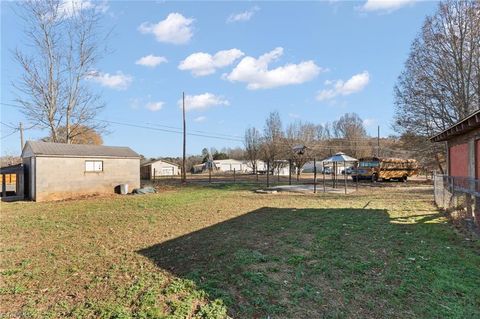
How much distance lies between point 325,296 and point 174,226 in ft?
16.4

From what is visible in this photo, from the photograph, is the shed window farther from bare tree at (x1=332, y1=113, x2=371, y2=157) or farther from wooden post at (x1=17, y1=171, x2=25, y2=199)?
bare tree at (x1=332, y1=113, x2=371, y2=157)

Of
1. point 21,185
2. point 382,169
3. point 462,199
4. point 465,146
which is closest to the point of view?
point 462,199

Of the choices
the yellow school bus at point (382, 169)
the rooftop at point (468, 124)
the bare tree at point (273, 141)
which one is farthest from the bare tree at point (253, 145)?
the rooftop at point (468, 124)

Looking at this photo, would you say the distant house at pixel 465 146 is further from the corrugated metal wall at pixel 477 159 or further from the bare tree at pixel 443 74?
the bare tree at pixel 443 74

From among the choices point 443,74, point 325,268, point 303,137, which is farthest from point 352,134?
point 325,268

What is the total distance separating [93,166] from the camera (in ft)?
62.1

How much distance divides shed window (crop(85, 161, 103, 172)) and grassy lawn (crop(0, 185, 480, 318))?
10.5 m

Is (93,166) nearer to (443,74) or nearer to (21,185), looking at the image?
(21,185)

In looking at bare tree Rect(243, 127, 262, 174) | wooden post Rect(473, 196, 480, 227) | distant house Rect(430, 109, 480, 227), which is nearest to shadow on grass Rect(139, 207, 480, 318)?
wooden post Rect(473, 196, 480, 227)

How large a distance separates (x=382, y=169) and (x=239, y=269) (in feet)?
88.9

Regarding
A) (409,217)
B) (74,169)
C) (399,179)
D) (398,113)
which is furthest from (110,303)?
(399,179)

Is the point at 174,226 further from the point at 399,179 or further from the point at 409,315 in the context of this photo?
the point at 399,179

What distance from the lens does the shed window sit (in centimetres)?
1862

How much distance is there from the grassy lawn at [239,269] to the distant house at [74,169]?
893 cm
